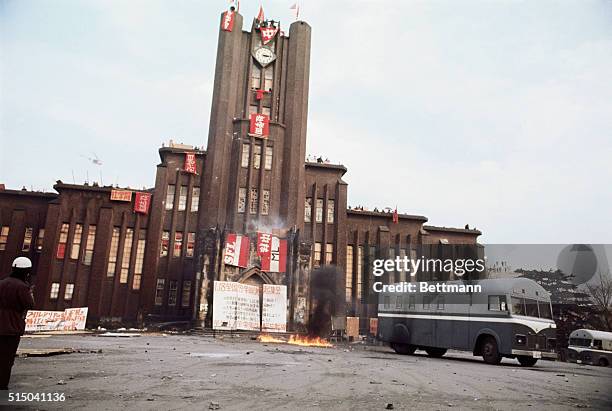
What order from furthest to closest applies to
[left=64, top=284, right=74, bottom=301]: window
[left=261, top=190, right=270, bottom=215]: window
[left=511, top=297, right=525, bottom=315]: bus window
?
[left=261, top=190, right=270, bottom=215]: window, [left=64, top=284, right=74, bottom=301]: window, [left=511, top=297, right=525, bottom=315]: bus window

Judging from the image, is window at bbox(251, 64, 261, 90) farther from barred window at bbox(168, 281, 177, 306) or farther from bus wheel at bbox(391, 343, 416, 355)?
bus wheel at bbox(391, 343, 416, 355)

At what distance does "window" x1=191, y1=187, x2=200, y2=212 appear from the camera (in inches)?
1602

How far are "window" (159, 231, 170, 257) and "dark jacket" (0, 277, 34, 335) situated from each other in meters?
33.0

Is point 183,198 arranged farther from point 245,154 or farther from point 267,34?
point 267,34

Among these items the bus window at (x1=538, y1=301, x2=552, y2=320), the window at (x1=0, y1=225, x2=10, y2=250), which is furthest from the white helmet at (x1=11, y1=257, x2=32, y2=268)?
the window at (x1=0, y1=225, x2=10, y2=250)

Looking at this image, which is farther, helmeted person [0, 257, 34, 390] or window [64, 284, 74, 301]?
window [64, 284, 74, 301]

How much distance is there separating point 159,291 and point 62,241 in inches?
352

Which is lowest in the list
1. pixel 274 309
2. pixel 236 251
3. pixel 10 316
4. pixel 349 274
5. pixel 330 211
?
pixel 10 316

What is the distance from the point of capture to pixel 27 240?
131 feet

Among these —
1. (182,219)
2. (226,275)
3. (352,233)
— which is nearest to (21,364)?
(226,275)

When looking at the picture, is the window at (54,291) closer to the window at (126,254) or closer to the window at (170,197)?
the window at (126,254)

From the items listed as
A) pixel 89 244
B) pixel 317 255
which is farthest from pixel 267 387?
pixel 89 244

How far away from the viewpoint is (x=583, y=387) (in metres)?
12.0

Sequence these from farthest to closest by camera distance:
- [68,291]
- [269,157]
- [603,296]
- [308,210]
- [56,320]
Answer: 1. [308,210]
2. [269,157]
3. [68,291]
4. [603,296]
5. [56,320]
